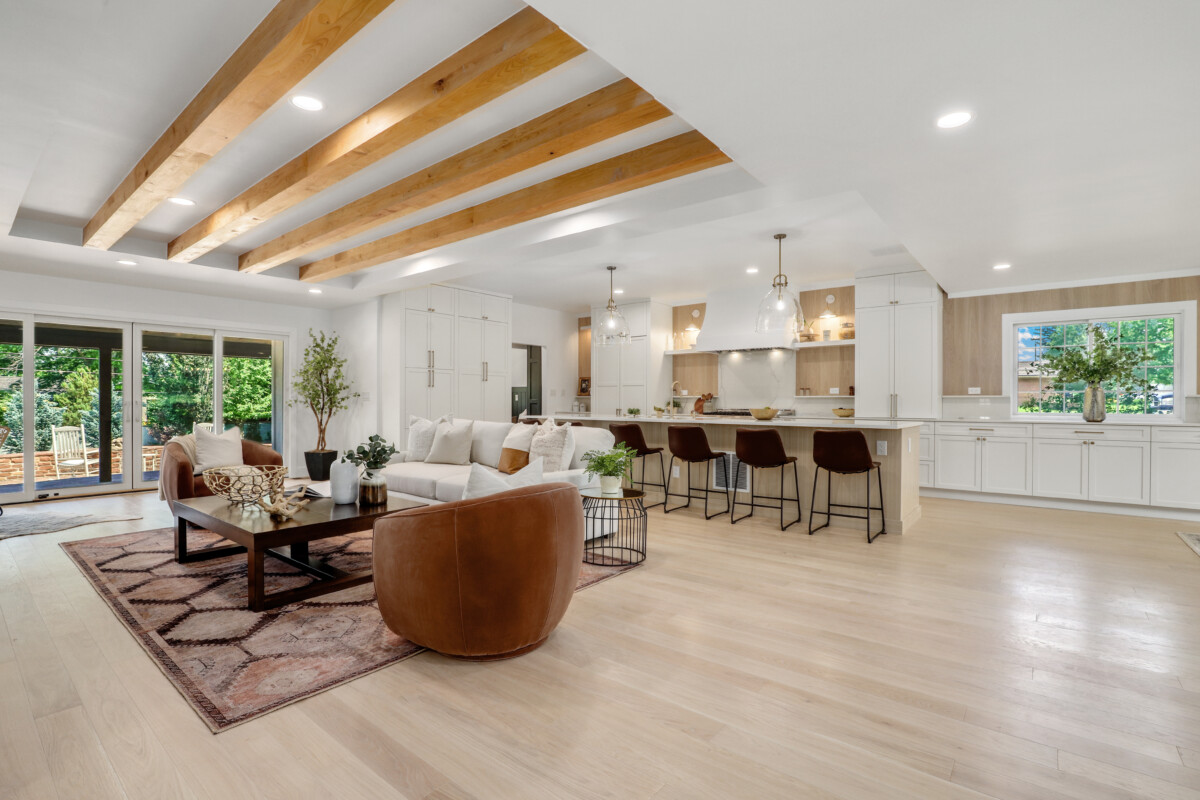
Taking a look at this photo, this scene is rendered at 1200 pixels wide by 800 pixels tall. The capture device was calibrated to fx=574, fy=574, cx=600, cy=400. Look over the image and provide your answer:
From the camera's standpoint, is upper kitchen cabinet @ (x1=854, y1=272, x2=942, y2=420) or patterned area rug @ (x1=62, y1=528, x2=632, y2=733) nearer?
patterned area rug @ (x1=62, y1=528, x2=632, y2=733)

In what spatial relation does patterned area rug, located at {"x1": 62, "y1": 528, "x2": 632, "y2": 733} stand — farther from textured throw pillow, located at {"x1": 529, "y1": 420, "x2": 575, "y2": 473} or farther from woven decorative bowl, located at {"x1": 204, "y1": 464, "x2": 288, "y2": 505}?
textured throw pillow, located at {"x1": 529, "y1": 420, "x2": 575, "y2": 473}

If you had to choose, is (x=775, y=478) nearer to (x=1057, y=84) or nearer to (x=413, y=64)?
(x=1057, y=84)

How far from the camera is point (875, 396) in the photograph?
681 centimetres

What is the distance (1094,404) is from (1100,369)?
0.35m

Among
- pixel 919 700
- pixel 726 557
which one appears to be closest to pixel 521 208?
pixel 726 557

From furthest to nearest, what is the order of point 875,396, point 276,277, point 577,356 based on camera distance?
point 577,356 < point 875,396 < point 276,277

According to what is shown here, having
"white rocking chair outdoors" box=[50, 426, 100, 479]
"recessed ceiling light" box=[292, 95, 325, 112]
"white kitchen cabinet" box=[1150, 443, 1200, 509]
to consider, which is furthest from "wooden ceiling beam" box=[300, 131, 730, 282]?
"white kitchen cabinet" box=[1150, 443, 1200, 509]

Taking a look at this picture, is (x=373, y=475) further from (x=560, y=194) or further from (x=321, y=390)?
(x=321, y=390)

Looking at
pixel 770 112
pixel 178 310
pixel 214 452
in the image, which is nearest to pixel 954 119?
pixel 770 112

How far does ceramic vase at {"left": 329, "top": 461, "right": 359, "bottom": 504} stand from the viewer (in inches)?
137

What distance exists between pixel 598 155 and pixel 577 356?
21.7 feet

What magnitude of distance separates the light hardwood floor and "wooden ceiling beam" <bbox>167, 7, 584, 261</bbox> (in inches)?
94.5

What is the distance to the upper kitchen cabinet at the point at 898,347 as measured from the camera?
6.45 meters

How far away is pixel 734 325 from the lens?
7723 millimetres
